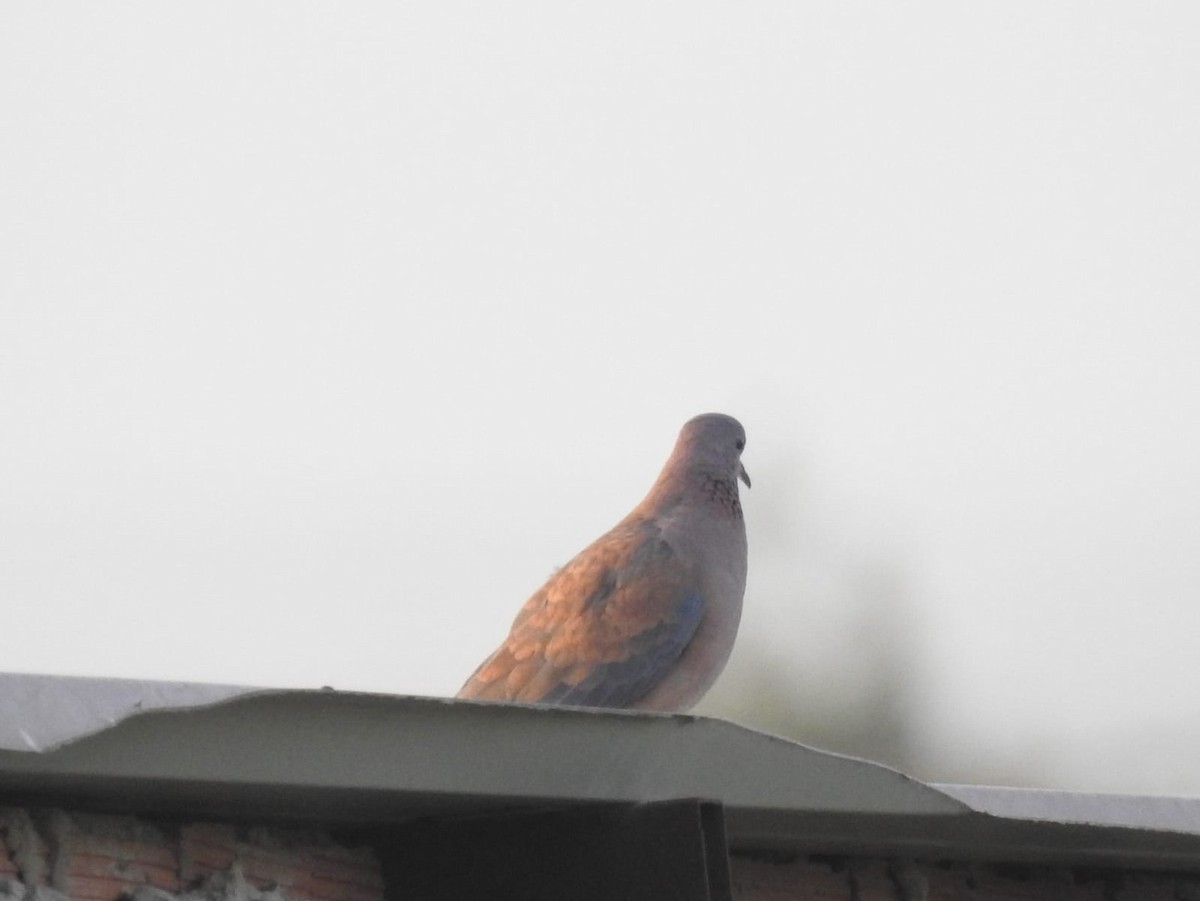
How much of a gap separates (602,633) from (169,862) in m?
2.51

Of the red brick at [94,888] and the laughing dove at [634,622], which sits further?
the laughing dove at [634,622]

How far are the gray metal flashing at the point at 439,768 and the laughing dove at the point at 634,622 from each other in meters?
1.61

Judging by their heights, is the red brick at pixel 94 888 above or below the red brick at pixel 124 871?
below

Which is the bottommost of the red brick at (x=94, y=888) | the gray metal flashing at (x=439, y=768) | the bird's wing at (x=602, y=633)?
the red brick at (x=94, y=888)

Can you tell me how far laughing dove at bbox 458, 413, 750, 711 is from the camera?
18.5 feet

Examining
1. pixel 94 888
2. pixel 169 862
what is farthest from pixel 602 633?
pixel 94 888

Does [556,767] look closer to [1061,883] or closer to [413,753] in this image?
[413,753]

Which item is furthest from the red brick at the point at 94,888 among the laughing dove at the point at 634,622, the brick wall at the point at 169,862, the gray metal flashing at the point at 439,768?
the laughing dove at the point at 634,622

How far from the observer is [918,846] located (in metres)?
4.44

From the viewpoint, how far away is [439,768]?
10.3 ft

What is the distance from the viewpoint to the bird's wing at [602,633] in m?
5.60

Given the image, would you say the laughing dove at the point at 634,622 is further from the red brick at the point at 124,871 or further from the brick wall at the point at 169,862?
the red brick at the point at 124,871

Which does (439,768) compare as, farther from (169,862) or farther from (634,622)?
(634,622)

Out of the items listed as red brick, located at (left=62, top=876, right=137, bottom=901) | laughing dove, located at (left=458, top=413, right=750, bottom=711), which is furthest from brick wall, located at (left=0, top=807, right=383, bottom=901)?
laughing dove, located at (left=458, top=413, right=750, bottom=711)
